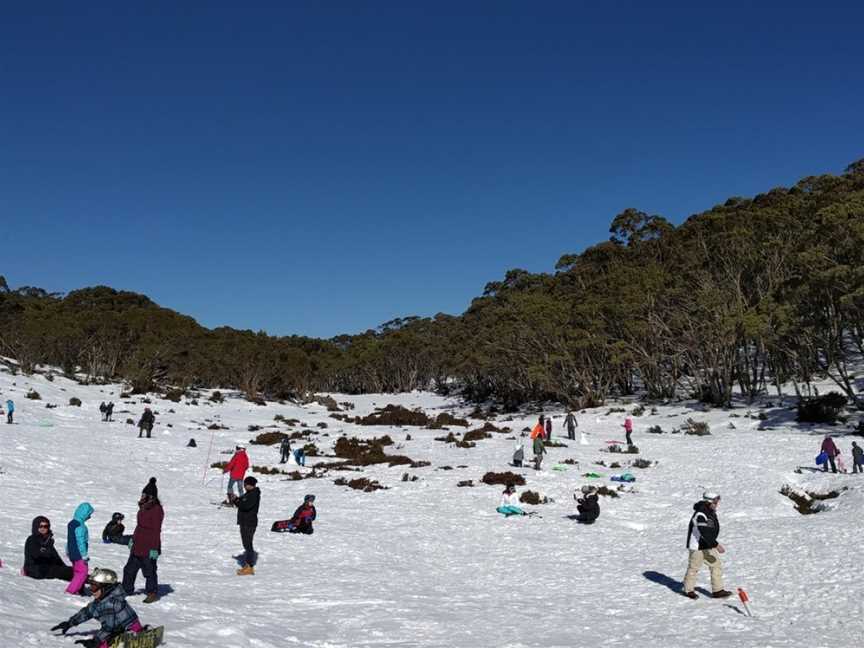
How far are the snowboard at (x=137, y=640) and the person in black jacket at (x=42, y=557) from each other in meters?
4.24

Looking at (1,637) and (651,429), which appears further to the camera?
(651,429)

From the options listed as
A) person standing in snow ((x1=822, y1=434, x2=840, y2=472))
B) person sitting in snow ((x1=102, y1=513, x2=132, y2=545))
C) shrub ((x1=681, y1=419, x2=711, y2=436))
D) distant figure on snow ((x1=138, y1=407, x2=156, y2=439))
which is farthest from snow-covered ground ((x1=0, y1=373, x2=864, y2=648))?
shrub ((x1=681, y1=419, x2=711, y2=436))

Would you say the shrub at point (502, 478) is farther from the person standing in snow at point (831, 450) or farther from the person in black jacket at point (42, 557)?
the person in black jacket at point (42, 557)

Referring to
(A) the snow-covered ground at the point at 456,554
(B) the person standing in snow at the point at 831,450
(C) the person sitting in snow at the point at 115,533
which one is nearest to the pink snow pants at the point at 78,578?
(A) the snow-covered ground at the point at 456,554

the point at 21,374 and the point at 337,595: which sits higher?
the point at 21,374

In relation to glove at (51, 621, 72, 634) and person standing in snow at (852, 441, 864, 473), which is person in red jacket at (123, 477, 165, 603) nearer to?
glove at (51, 621, 72, 634)

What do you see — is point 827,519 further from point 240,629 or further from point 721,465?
point 240,629

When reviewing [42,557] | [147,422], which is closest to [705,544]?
[42,557]

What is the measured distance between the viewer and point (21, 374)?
2367 inches

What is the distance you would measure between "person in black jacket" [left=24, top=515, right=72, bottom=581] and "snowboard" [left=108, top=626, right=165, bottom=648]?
4239mm

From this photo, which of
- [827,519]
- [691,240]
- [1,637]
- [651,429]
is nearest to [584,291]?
[691,240]

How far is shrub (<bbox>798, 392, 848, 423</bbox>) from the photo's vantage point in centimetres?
3806

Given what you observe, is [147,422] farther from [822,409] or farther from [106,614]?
[822,409]

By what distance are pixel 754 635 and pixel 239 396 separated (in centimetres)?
8031
